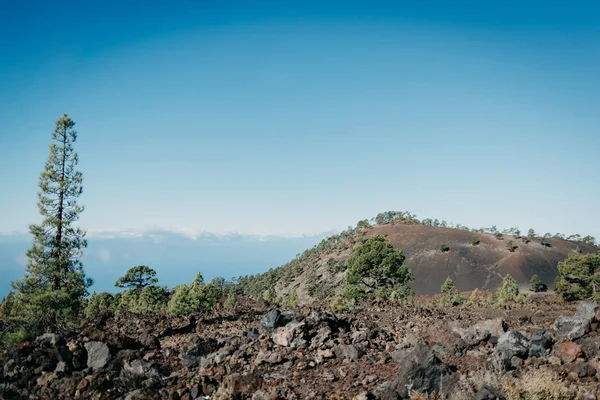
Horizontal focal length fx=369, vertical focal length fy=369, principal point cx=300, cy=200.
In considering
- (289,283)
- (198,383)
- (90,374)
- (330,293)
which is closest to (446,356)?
(198,383)

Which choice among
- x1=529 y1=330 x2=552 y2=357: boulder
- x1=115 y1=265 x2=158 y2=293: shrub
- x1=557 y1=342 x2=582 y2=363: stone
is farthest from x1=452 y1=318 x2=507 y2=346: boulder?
x1=115 y1=265 x2=158 y2=293: shrub

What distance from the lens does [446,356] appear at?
12195mm

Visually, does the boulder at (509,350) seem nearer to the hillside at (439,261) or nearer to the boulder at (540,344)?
the boulder at (540,344)

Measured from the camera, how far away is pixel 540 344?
12.0 m

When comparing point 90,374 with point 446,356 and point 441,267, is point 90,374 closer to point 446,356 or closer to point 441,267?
point 446,356

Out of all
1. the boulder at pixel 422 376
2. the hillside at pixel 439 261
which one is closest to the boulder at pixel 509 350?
the boulder at pixel 422 376

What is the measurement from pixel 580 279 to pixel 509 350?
39.3m

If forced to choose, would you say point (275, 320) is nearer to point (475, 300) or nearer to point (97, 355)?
point (97, 355)

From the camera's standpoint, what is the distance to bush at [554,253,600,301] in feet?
131

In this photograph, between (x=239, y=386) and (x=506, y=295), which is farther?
(x=506, y=295)

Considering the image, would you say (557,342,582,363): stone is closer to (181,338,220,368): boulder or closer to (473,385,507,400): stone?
(473,385,507,400): stone

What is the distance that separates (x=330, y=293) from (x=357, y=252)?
44133 millimetres

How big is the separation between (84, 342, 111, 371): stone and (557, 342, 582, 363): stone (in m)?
14.8

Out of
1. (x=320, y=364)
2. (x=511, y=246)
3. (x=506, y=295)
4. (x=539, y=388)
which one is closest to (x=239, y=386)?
(x=320, y=364)
